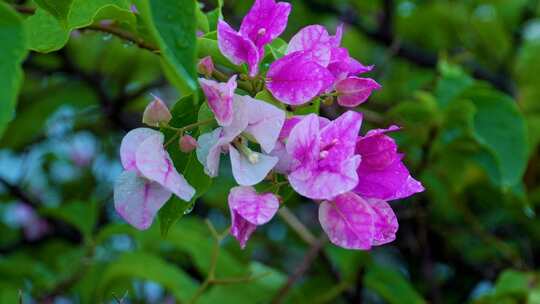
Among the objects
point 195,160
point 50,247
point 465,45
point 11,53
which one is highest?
point 11,53

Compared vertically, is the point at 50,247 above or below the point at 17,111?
below

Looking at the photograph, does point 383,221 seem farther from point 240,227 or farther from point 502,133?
point 502,133

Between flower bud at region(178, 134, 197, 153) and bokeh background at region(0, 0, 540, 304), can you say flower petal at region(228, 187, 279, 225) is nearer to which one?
flower bud at region(178, 134, 197, 153)

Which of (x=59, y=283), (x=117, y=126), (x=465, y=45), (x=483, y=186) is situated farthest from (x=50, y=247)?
(x=465, y=45)

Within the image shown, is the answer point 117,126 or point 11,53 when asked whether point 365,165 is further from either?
point 117,126

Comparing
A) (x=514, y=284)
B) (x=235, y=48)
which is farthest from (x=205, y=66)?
(x=514, y=284)

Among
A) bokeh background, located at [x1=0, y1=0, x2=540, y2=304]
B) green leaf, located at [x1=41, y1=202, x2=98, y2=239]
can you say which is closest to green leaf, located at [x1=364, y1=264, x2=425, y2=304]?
bokeh background, located at [x1=0, y1=0, x2=540, y2=304]
